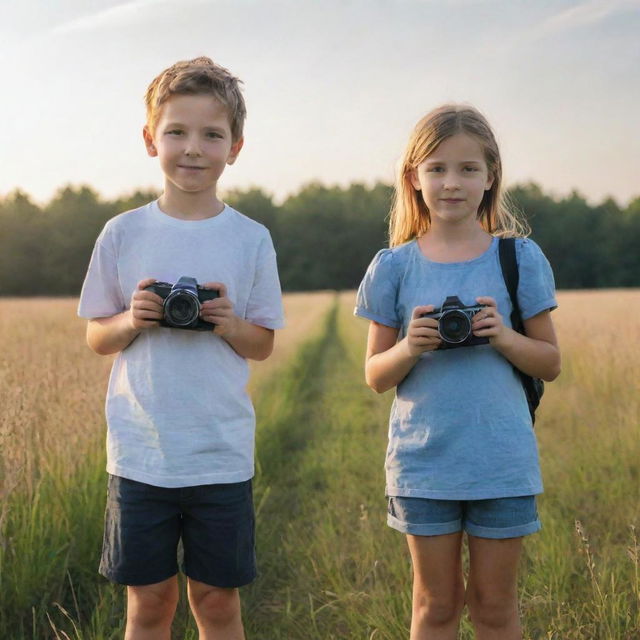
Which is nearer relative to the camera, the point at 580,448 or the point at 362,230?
the point at 580,448

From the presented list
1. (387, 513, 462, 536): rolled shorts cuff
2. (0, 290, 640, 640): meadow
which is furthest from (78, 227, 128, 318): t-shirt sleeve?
(387, 513, 462, 536): rolled shorts cuff

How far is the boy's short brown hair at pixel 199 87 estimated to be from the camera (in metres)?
2.35

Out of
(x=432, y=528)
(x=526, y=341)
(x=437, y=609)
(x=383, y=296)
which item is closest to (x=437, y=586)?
(x=437, y=609)

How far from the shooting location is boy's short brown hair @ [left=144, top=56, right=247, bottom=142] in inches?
92.5

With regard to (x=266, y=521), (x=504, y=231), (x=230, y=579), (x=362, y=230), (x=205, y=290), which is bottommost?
(x=266, y=521)

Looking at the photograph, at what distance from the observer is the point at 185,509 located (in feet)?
7.58

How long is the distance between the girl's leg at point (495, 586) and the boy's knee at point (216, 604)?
0.71m

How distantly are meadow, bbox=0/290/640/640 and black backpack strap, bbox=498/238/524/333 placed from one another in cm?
76

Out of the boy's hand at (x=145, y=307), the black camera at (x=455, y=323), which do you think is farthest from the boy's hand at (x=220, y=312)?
the black camera at (x=455, y=323)

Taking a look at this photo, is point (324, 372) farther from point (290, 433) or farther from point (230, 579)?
point (230, 579)

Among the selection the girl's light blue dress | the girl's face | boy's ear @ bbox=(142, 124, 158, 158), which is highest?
boy's ear @ bbox=(142, 124, 158, 158)

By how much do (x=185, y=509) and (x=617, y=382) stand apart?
528cm

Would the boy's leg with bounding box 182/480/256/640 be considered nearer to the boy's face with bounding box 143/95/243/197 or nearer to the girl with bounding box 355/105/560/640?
the girl with bounding box 355/105/560/640

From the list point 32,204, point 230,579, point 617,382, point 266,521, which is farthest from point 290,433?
point 32,204
